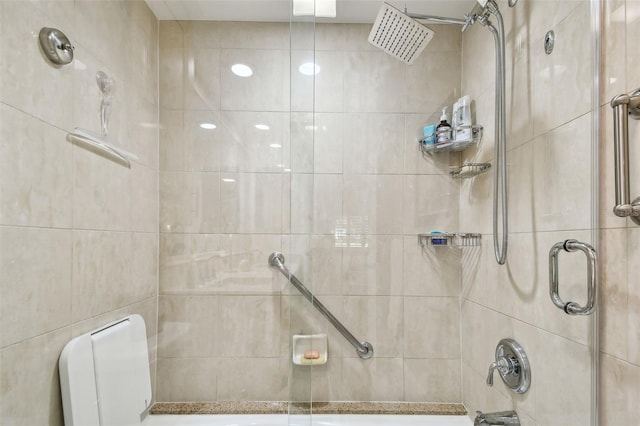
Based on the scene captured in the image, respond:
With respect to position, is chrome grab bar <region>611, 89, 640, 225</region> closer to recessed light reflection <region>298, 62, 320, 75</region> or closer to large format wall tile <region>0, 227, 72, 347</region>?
recessed light reflection <region>298, 62, 320, 75</region>

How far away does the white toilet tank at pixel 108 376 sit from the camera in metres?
0.93

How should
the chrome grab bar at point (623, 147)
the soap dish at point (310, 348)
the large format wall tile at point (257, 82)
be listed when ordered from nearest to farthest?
the chrome grab bar at point (623, 147) < the soap dish at point (310, 348) < the large format wall tile at point (257, 82)

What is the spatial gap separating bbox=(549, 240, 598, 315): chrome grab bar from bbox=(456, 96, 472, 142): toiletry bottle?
0.51 metres

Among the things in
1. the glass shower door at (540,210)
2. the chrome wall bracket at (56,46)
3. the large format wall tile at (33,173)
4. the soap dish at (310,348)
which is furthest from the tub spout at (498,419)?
the chrome wall bracket at (56,46)

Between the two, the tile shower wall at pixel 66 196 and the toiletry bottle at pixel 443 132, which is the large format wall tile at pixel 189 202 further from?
the toiletry bottle at pixel 443 132

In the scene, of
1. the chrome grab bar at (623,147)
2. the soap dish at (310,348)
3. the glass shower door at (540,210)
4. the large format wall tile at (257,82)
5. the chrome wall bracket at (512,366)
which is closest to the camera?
the chrome grab bar at (623,147)

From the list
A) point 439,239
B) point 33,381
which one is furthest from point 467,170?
point 33,381

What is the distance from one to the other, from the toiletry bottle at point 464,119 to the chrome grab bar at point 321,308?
2.64ft

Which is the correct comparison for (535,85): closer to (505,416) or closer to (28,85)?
(505,416)

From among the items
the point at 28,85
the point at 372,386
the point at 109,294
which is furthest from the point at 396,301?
the point at 28,85

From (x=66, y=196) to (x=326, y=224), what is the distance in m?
0.83

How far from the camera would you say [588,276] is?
2.73 feet

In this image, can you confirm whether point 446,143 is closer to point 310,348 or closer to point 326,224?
point 326,224

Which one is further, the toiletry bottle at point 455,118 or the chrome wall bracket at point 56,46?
the toiletry bottle at point 455,118
